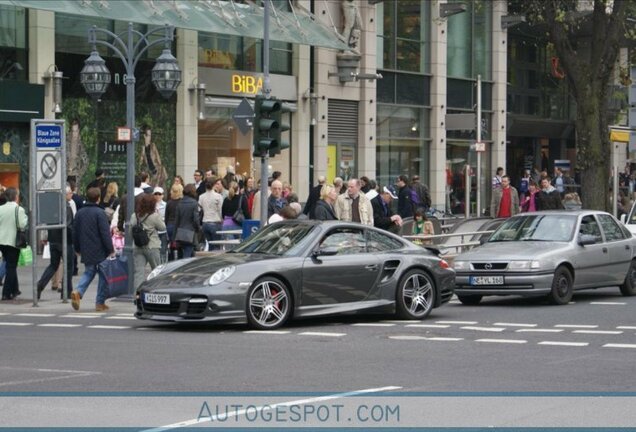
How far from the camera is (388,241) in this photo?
18141 millimetres

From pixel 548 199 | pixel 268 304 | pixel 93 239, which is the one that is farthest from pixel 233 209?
pixel 268 304

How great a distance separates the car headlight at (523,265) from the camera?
65.3ft

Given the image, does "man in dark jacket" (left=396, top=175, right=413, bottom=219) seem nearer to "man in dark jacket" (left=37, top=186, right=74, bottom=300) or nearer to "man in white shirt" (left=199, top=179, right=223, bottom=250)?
"man in white shirt" (left=199, top=179, right=223, bottom=250)

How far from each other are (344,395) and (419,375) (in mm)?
1591

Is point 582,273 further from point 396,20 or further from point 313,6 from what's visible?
point 396,20

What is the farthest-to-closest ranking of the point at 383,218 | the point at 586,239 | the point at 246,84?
Result: the point at 246,84
the point at 383,218
the point at 586,239

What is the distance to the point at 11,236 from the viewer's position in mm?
21047

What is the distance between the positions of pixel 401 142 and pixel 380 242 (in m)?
27.1

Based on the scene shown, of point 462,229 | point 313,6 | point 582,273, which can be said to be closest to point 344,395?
point 582,273

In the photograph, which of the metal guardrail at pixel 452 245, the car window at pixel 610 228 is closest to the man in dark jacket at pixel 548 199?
the metal guardrail at pixel 452 245

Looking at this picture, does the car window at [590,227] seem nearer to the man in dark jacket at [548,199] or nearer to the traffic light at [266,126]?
the traffic light at [266,126]

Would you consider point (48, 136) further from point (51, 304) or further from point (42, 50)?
point (42, 50)

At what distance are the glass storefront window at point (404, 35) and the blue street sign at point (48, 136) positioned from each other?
23.5 meters

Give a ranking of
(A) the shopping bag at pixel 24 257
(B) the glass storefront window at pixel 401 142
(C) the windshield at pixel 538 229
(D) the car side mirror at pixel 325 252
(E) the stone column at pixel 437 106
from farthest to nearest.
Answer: (E) the stone column at pixel 437 106, (B) the glass storefront window at pixel 401 142, (A) the shopping bag at pixel 24 257, (C) the windshield at pixel 538 229, (D) the car side mirror at pixel 325 252
